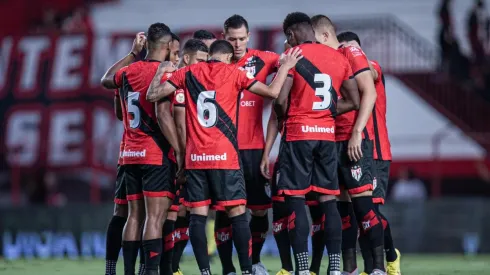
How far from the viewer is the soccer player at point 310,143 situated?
8.93m

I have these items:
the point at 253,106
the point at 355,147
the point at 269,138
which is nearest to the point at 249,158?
the point at 269,138

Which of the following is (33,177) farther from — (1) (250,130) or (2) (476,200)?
(1) (250,130)

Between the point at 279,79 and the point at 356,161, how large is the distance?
1.17 metres

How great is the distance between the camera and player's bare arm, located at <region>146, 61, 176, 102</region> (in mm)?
8781

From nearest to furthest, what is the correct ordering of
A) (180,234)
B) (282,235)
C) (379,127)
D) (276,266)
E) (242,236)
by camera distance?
(242,236), (282,235), (379,127), (180,234), (276,266)

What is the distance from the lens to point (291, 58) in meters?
8.90

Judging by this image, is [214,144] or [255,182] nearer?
[214,144]

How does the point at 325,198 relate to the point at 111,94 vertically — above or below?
below

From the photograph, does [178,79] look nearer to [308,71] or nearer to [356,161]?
[308,71]

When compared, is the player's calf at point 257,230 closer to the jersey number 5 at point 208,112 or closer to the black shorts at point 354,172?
the black shorts at point 354,172

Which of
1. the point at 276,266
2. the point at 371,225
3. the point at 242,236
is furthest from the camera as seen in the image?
the point at 276,266

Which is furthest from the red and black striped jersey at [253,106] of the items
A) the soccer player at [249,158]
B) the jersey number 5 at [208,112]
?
the jersey number 5 at [208,112]

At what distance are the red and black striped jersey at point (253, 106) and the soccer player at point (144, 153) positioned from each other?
986 millimetres

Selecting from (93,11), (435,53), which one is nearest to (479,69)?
(435,53)
